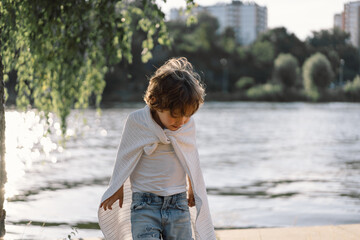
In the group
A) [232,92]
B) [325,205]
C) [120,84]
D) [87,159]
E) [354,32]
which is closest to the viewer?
[325,205]

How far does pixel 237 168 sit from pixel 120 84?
6109cm

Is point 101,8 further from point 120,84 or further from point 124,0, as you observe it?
point 120,84

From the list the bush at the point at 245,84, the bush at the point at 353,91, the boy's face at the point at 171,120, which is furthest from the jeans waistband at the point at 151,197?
the bush at the point at 245,84

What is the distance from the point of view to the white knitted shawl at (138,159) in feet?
9.37

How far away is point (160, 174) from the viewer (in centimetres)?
287

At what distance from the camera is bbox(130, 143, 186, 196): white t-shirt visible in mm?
2846

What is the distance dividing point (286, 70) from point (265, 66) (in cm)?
695

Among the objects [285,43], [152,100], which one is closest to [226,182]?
[152,100]

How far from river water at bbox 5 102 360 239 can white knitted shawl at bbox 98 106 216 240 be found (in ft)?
4.50

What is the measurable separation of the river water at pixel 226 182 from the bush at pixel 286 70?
62.5 metres

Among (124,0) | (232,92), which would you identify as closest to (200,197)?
(124,0)

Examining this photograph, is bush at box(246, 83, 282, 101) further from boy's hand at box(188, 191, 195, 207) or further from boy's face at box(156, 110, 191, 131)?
boy's face at box(156, 110, 191, 131)

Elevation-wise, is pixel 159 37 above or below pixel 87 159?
above

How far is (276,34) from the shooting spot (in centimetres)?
9500
